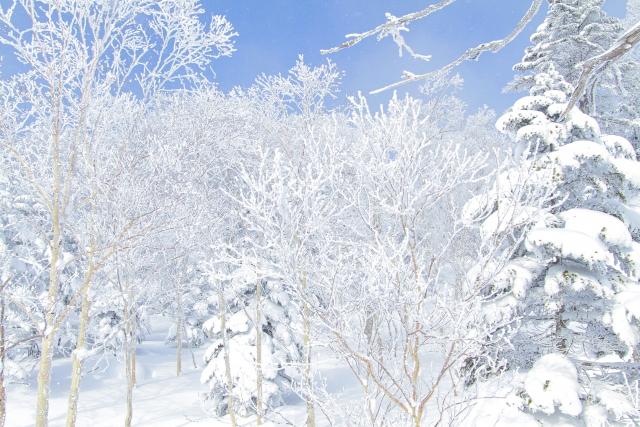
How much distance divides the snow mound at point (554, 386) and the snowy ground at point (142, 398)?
5828mm

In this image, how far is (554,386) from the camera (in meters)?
4.73

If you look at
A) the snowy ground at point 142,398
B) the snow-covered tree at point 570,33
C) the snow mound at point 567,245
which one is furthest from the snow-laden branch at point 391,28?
the snowy ground at point 142,398

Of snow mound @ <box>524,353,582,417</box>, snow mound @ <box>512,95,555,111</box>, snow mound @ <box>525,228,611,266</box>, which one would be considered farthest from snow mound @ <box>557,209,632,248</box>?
snow mound @ <box>512,95,555,111</box>

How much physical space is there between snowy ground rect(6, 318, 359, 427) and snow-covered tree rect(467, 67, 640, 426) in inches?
226

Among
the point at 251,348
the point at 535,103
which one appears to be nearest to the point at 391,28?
the point at 535,103

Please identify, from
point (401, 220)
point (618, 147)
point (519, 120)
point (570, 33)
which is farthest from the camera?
point (570, 33)

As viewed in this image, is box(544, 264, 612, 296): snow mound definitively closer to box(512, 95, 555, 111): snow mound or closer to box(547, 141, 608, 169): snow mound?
box(547, 141, 608, 169): snow mound

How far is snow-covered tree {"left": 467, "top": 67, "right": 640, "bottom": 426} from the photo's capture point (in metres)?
4.84

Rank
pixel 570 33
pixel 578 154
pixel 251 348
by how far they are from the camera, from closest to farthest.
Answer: pixel 578 154 → pixel 570 33 → pixel 251 348

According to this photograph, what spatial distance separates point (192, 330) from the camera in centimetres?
2308

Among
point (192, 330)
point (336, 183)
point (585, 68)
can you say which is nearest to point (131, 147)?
point (336, 183)

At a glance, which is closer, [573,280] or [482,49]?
[482,49]

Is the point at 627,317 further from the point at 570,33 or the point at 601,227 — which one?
the point at 570,33

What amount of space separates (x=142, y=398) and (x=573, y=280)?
15.3 meters
